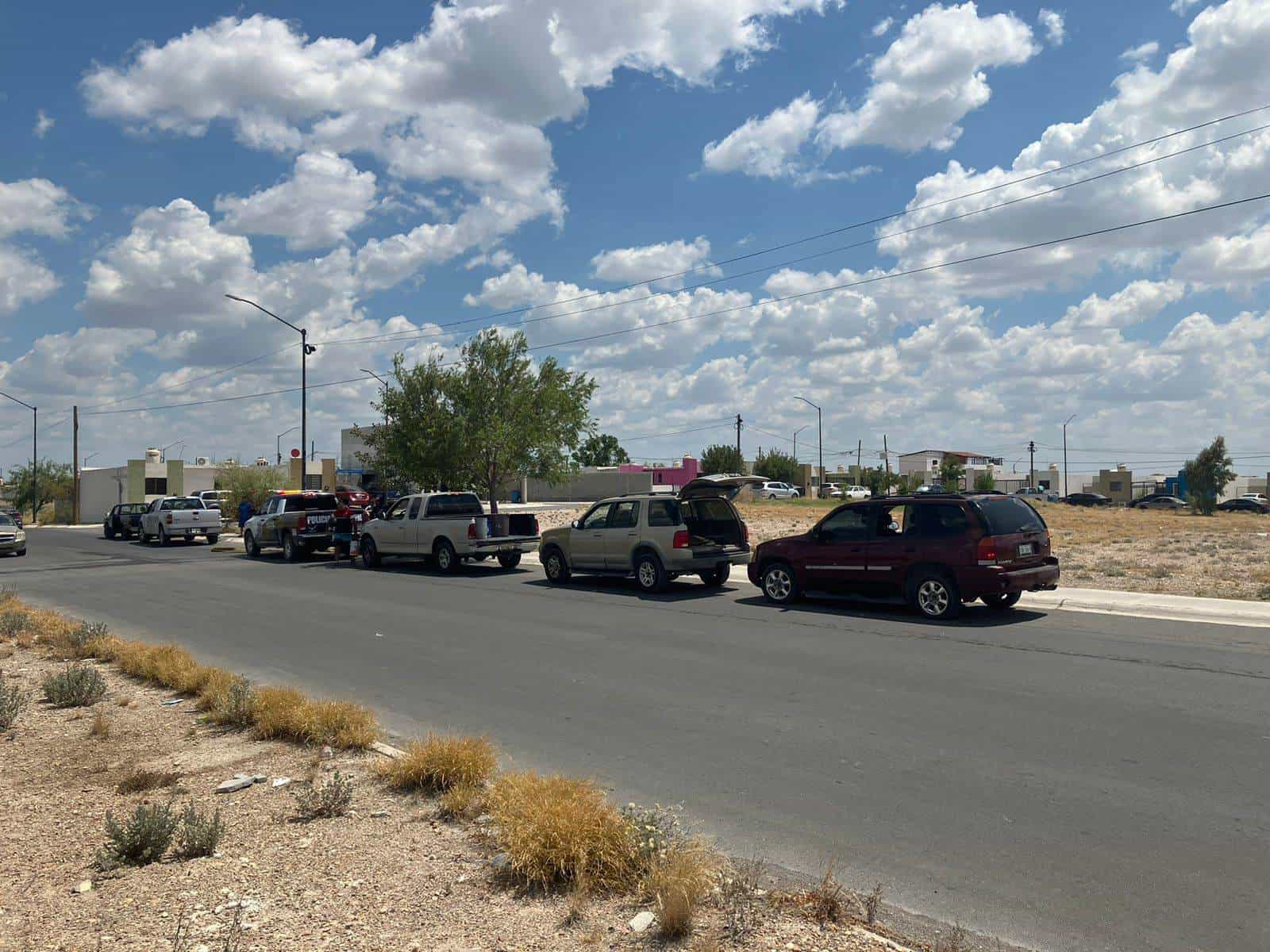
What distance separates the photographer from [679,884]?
431 cm

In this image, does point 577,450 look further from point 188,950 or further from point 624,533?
point 188,950

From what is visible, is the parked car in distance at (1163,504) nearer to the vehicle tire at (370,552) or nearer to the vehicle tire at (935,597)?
the vehicle tire at (370,552)

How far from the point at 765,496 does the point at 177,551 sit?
5469 cm

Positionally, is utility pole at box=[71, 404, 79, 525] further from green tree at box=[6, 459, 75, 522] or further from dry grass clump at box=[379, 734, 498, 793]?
dry grass clump at box=[379, 734, 498, 793]

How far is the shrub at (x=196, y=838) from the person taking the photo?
5.02 metres

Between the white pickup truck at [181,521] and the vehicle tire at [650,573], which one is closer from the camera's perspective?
the vehicle tire at [650,573]

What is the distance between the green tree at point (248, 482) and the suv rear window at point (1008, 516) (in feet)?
151

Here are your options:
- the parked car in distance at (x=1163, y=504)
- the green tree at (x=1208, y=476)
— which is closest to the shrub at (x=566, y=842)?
the green tree at (x=1208, y=476)

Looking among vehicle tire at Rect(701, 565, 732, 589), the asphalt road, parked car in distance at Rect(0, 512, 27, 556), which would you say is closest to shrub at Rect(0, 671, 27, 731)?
the asphalt road

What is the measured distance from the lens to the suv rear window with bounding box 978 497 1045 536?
13.4m

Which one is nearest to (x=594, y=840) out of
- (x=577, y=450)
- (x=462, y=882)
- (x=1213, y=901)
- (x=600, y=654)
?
(x=462, y=882)

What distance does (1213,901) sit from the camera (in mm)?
4523

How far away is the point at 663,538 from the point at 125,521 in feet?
108

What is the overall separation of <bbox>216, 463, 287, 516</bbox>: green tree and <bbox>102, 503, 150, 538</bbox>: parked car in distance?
963 centimetres
